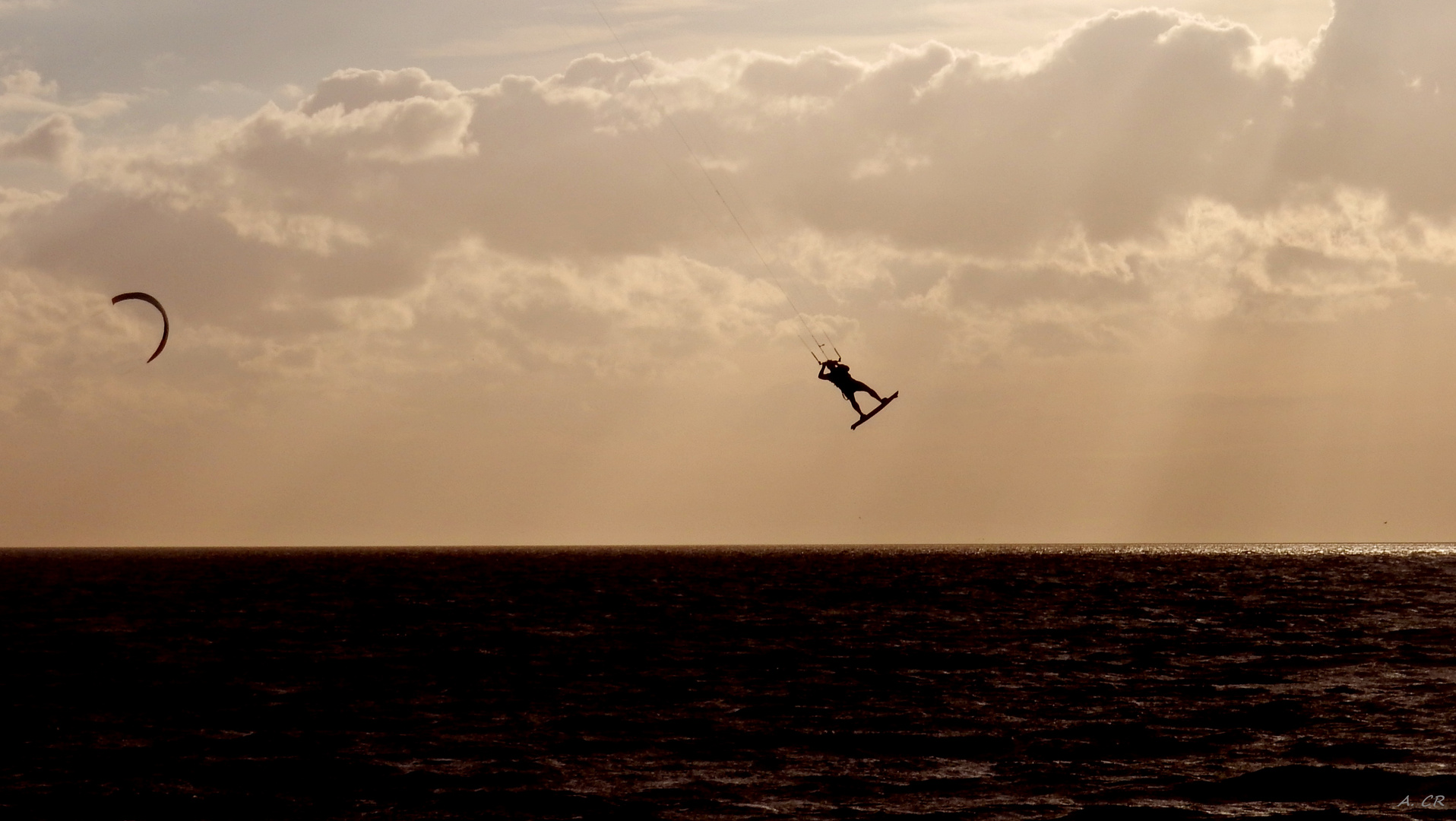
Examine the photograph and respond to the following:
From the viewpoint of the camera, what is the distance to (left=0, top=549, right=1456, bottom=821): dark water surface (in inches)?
813

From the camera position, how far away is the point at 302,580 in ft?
338

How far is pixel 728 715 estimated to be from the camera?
28281 millimetres

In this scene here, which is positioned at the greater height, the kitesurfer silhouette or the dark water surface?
the kitesurfer silhouette

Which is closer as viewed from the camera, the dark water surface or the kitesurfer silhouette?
the dark water surface

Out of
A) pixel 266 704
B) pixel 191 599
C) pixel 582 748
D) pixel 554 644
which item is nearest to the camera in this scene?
pixel 582 748

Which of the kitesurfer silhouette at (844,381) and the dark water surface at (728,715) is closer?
the dark water surface at (728,715)

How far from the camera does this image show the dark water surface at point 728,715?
2066 centimetres

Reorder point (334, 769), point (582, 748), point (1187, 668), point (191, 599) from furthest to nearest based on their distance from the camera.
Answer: point (191, 599)
point (1187, 668)
point (582, 748)
point (334, 769)

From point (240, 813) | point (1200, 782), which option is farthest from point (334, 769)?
point (1200, 782)

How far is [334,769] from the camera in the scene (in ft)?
75.8

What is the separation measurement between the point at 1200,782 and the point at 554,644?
84.8 ft

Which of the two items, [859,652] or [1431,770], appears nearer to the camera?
[1431,770]

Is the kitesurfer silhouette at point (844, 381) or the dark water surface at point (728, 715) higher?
the kitesurfer silhouette at point (844, 381)

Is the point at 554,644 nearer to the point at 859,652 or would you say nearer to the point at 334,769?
the point at 859,652
